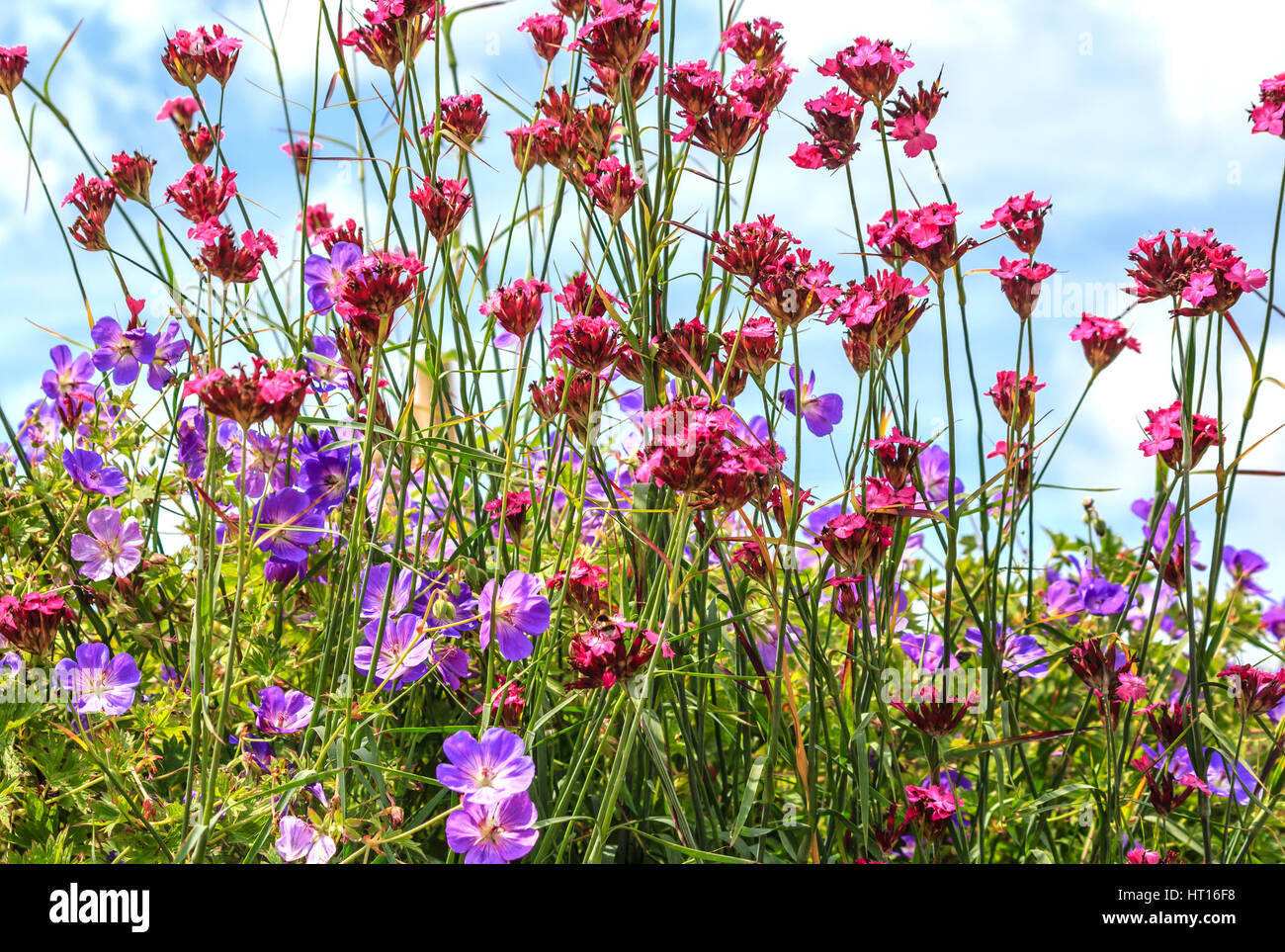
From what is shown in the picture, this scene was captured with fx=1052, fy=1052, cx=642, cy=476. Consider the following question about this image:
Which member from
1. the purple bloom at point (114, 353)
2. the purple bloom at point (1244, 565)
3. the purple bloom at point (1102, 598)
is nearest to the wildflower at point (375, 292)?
the purple bloom at point (114, 353)

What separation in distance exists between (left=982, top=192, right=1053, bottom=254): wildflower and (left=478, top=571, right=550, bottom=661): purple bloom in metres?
0.75

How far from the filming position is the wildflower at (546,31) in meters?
1.47

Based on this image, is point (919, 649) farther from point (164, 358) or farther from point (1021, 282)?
point (164, 358)

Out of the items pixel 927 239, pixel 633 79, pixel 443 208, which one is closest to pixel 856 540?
pixel 927 239

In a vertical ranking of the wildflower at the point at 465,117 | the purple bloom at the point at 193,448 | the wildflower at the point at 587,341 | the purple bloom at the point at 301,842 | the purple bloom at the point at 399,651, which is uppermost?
the wildflower at the point at 465,117

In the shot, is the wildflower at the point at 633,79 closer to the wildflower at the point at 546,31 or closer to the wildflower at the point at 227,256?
the wildflower at the point at 546,31

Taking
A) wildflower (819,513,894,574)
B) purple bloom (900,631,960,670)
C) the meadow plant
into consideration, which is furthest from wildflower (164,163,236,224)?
purple bloom (900,631,960,670)

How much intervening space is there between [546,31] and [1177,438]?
0.99 meters

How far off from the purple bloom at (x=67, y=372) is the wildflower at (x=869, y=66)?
4.74 ft

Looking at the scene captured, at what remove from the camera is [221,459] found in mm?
1321
